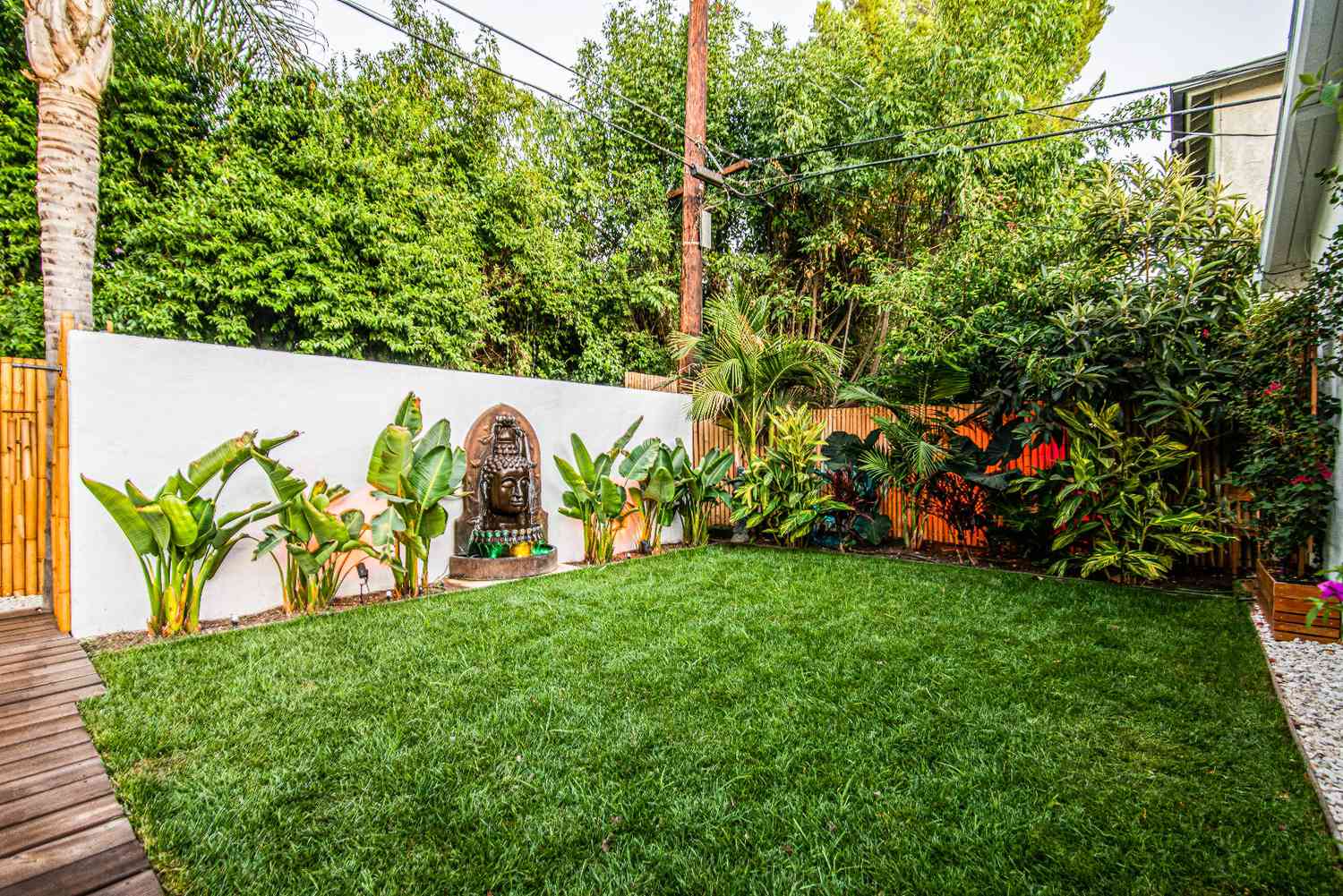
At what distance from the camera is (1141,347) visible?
476cm

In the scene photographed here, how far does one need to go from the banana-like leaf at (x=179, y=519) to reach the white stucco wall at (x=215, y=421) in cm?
49

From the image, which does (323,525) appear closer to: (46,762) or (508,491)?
(508,491)

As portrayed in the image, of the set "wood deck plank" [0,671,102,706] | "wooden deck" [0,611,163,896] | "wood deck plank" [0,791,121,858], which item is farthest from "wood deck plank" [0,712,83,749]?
"wood deck plank" [0,791,121,858]

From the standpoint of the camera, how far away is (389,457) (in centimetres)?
427

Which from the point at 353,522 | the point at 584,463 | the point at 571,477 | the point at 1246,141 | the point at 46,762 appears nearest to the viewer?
the point at 46,762

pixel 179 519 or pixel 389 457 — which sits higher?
pixel 389 457

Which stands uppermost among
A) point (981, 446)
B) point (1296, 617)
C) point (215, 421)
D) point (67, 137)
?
point (67, 137)

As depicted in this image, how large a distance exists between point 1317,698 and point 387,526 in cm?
526

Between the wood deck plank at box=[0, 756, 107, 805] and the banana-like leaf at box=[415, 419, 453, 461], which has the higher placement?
the banana-like leaf at box=[415, 419, 453, 461]

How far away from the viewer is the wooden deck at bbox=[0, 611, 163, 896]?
1530 millimetres

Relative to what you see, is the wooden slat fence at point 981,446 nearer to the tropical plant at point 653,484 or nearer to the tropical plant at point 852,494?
the tropical plant at point 852,494

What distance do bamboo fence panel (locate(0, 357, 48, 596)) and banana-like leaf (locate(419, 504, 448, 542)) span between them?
250 centimetres

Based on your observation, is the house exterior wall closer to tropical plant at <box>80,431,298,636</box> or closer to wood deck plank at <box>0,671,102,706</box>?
tropical plant at <box>80,431,298,636</box>

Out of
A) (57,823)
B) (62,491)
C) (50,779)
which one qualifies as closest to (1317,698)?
(57,823)
